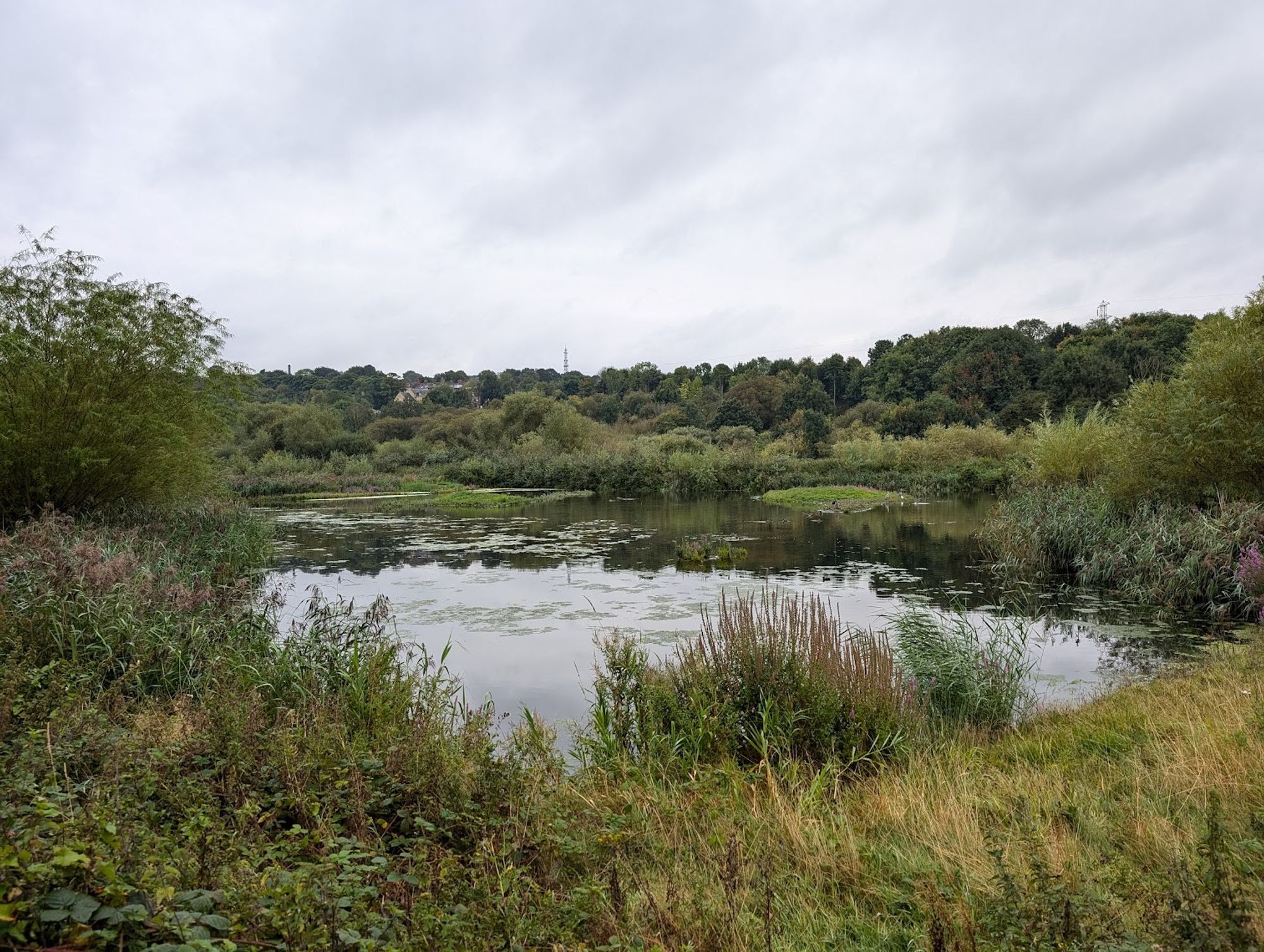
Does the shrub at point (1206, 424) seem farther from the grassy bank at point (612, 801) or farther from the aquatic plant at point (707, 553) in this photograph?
the aquatic plant at point (707, 553)

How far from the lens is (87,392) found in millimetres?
11914

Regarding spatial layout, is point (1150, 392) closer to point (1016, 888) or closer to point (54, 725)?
point (1016, 888)

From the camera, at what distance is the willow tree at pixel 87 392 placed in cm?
1138

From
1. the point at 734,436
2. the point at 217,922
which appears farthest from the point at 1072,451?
the point at 734,436

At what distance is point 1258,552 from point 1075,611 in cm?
251

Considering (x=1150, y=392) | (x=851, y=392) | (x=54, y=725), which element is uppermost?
(x=851, y=392)

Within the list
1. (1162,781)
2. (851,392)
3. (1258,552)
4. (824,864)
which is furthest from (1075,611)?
(851,392)

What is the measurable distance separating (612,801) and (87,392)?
1184 cm

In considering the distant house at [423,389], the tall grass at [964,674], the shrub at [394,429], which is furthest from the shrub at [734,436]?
the tall grass at [964,674]

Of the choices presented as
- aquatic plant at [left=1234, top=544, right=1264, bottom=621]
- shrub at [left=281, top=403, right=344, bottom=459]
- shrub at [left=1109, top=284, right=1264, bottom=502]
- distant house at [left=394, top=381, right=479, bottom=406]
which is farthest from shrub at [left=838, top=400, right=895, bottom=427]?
aquatic plant at [left=1234, top=544, right=1264, bottom=621]

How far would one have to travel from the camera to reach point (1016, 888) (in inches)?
101

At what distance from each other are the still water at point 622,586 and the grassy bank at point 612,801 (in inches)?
75.1

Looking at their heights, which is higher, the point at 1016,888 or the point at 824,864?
the point at 1016,888

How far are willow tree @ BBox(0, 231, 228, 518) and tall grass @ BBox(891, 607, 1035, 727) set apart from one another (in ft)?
38.9
